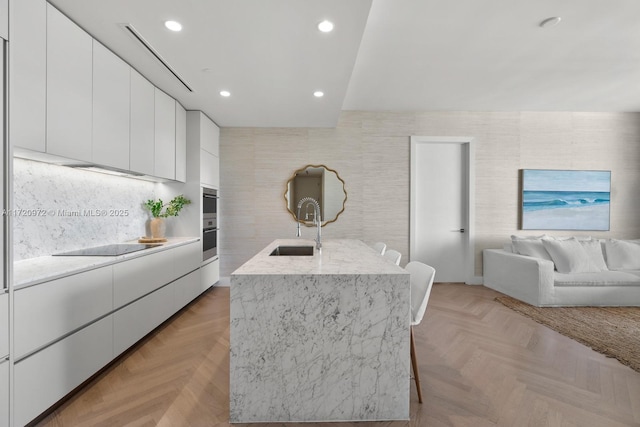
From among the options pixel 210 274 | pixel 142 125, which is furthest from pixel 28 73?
pixel 210 274

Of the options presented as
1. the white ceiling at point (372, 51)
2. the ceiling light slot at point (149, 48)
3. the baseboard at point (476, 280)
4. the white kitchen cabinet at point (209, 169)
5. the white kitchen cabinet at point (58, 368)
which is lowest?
the baseboard at point (476, 280)

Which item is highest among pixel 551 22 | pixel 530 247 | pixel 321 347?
pixel 551 22

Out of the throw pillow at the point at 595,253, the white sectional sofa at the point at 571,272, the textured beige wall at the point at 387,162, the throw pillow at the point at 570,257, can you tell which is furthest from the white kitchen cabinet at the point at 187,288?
the throw pillow at the point at 595,253

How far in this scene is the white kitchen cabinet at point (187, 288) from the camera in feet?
10.6

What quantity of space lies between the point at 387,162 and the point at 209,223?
9.02ft

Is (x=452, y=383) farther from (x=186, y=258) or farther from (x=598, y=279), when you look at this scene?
(x=598, y=279)

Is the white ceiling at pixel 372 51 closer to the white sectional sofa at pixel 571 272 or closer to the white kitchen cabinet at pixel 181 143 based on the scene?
the white kitchen cabinet at pixel 181 143

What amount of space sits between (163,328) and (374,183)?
10.8 feet

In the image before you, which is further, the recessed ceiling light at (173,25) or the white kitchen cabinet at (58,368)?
the recessed ceiling light at (173,25)

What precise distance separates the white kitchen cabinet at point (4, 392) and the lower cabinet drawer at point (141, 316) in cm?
74

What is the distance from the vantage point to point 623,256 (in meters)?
3.97

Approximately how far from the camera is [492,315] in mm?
3373

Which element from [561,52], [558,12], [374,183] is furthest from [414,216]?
[558,12]

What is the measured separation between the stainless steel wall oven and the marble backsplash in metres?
0.78
